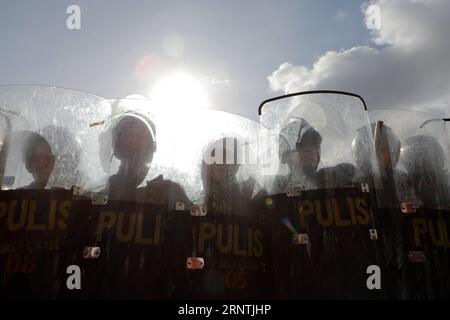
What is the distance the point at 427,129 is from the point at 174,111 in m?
2.64

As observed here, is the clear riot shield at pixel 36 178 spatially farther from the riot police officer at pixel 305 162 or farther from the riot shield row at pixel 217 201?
the riot police officer at pixel 305 162

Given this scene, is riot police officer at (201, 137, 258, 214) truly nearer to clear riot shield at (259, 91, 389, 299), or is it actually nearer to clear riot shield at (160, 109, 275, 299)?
clear riot shield at (160, 109, 275, 299)

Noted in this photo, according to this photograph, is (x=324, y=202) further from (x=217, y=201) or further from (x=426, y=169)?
(x=426, y=169)

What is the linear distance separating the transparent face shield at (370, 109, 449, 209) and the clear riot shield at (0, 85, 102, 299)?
2.98 metres

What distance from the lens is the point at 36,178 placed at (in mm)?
3434

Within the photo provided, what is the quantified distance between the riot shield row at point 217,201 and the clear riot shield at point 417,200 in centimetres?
1

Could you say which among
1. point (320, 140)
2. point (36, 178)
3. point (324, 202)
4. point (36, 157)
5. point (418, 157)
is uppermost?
point (320, 140)

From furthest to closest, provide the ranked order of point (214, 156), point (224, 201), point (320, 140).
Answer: point (320, 140) → point (214, 156) → point (224, 201)

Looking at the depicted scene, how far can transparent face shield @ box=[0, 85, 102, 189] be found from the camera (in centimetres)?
341

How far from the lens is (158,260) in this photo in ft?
10.3

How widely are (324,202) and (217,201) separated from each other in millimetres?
941

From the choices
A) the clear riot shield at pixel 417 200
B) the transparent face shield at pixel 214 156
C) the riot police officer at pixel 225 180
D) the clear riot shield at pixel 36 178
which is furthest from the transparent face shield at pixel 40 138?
the clear riot shield at pixel 417 200

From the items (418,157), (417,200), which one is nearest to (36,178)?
(417,200)

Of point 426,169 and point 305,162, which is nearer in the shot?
point 305,162
